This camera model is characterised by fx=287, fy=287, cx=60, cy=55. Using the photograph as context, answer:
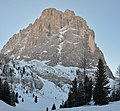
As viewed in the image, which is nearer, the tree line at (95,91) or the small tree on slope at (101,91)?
the small tree on slope at (101,91)

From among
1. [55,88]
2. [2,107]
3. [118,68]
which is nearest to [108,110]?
[2,107]

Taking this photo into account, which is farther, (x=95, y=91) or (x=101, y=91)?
(x=95, y=91)

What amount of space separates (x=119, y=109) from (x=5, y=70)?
528 ft

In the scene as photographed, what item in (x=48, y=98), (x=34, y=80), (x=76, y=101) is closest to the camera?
(x=76, y=101)

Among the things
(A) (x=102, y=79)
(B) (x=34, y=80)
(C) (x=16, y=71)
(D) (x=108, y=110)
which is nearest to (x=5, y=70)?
(C) (x=16, y=71)

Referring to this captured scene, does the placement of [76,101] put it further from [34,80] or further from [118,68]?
[34,80]

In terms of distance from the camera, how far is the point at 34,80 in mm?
194750

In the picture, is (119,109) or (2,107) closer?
(119,109)

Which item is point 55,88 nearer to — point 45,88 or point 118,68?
point 45,88

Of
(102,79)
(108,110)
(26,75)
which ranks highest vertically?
(26,75)

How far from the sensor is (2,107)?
1163 inches

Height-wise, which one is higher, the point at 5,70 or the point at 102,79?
the point at 5,70

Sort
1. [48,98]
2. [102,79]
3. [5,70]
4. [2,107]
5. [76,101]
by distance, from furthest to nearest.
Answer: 1. [5,70]
2. [48,98]
3. [76,101]
4. [102,79]
5. [2,107]

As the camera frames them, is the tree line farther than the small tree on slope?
Yes
